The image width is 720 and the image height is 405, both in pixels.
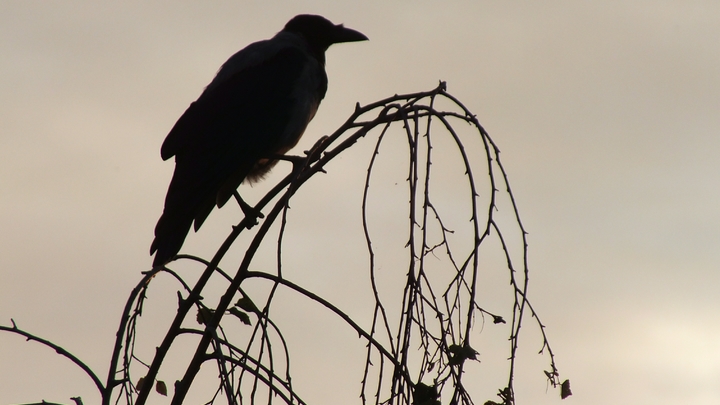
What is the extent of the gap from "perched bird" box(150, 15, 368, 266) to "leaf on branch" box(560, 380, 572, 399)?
2089 millimetres

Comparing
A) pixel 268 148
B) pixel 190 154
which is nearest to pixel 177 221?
pixel 190 154

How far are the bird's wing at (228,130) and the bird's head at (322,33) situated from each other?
1.18 ft

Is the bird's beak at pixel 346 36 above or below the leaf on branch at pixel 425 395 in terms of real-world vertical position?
above

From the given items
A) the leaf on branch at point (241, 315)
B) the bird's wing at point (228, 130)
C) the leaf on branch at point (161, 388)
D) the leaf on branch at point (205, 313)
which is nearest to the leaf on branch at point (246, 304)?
the leaf on branch at point (241, 315)

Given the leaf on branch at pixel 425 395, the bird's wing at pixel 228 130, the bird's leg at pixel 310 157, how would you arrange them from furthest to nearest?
the bird's wing at pixel 228 130 → the bird's leg at pixel 310 157 → the leaf on branch at pixel 425 395

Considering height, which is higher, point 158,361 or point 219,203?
point 219,203

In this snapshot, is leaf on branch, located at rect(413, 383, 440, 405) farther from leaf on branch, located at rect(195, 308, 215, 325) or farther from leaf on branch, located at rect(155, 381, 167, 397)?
leaf on branch, located at rect(155, 381, 167, 397)

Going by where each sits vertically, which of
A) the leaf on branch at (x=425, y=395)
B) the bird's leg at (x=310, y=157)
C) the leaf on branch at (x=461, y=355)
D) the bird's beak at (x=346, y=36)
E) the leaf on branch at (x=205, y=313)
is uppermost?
the bird's beak at (x=346, y=36)

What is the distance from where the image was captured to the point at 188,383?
228 cm

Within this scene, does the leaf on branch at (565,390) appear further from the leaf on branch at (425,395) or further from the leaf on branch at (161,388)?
the leaf on branch at (161,388)

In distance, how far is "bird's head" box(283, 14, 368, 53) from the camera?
17.9 feet

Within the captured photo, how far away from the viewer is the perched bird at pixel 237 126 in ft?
12.8

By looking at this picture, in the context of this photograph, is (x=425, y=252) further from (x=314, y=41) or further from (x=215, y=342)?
(x=314, y=41)

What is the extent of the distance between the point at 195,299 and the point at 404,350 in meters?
0.97
